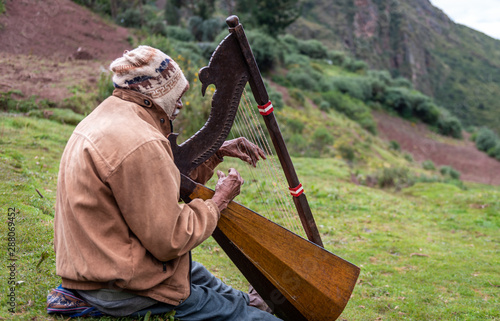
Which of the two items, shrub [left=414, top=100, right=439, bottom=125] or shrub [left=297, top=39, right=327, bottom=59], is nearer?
shrub [left=414, top=100, right=439, bottom=125]

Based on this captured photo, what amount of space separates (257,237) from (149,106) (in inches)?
38.2

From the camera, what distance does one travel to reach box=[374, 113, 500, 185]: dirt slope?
78.7 feet

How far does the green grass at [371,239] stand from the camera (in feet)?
12.0

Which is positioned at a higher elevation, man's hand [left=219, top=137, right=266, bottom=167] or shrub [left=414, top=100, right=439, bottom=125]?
shrub [left=414, top=100, right=439, bottom=125]

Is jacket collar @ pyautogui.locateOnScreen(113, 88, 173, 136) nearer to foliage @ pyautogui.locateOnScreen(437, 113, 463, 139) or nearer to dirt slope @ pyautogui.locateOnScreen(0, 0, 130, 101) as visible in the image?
dirt slope @ pyautogui.locateOnScreen(0, 0, 130, 101)

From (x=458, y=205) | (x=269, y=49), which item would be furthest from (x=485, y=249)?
(x=269, y=49)

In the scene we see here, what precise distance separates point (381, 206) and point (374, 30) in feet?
167

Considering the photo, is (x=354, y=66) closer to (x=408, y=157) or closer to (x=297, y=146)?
(x=408, y=157)

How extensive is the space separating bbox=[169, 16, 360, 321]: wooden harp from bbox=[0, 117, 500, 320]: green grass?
115cm

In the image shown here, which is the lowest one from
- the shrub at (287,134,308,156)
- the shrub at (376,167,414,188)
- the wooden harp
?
the shrub at (287,134,308,156)

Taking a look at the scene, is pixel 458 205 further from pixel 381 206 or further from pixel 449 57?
pixel 449 57

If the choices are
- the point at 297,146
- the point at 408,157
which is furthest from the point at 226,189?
the point at 408,157

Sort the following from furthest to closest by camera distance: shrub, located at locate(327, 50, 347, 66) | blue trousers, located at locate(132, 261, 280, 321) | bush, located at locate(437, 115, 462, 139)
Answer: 1. shrub, located at locate(327, 50, 347, 66)
2. bush, located at locate(437, 115, 462, 139)
3. blue trousers, located at locate(132, 261, 280, 321)

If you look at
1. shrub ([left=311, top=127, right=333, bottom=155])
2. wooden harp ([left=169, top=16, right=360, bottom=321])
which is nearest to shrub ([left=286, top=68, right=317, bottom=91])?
shrub ([left=311, top=127, right=333, bottom=155])
